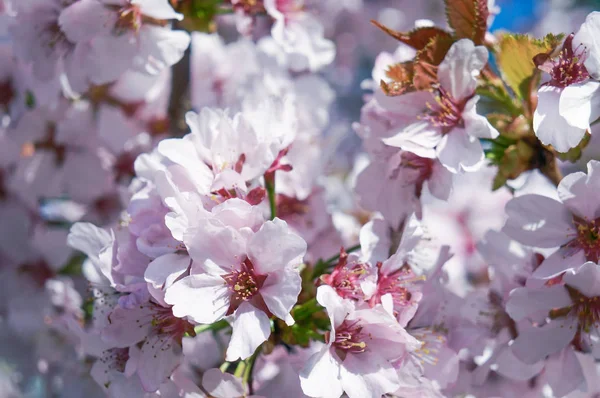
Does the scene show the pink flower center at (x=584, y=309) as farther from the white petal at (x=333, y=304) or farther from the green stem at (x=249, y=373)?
the green stem at (x=249, y=373)

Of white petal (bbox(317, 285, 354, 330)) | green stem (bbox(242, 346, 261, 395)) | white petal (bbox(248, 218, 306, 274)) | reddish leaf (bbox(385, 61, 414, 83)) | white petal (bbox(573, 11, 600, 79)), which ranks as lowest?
green stem (bbox(242, 346, 261, 395))

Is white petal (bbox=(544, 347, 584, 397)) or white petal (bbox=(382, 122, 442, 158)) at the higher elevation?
white petal (bbox=(382, 122, 442, 158))

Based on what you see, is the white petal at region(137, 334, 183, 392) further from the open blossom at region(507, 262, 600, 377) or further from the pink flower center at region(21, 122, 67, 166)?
the pink flower center at region(21, 122, 67, 166)

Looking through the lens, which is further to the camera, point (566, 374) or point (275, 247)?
point (566, 374)

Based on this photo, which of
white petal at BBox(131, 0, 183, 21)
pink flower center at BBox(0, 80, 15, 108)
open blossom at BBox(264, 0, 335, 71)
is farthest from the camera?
pink flower center at BBox(0, 80, 15, 108)

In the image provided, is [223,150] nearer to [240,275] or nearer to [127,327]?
[240,275]

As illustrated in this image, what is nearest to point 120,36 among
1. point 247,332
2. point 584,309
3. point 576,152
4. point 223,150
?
point 223,150

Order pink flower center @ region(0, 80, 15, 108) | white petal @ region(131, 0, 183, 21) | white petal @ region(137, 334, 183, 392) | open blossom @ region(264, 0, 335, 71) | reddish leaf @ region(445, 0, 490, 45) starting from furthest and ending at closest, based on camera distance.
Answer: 1. pink flower center @ region(0, 80, 15, 108)
2. open blossom @ region(264, 0, 335, 71)
3. white petal @ region(131, 0, 183, 21)
4. reddish leaf @ region(445, 0, 490, 45)
5. white petal @ region(137, 334, 183, 392)

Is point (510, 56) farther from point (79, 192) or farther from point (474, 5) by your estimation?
point (79, 192)

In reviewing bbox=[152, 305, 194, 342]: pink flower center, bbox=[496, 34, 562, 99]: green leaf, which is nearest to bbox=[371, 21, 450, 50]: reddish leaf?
bbox=[496, 34, 562, 99]: green leaf
